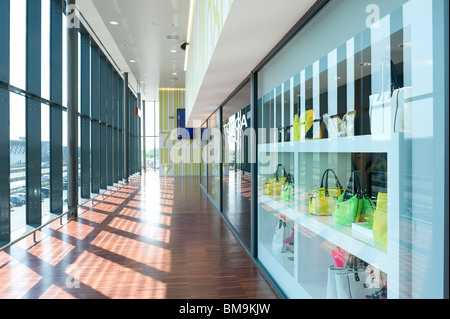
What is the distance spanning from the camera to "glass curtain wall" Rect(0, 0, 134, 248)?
181 inches

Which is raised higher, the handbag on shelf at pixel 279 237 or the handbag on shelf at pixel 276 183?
the handbag on shelf at pixel 276 183

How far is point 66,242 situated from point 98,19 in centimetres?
623

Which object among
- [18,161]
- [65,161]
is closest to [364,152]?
[18,161]

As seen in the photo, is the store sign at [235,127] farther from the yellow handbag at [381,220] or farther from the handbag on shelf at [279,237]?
the yellow handbag at [381,220]

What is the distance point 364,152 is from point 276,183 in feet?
5.88

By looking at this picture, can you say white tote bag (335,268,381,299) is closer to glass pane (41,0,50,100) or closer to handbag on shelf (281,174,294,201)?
handbag on shelf (281,174,294,201)

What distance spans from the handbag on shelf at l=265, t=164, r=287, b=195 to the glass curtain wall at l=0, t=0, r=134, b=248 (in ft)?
11.5

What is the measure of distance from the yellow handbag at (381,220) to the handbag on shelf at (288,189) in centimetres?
134

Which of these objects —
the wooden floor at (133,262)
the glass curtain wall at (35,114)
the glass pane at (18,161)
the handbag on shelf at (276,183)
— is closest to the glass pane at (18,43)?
the glass curtain wall at (35,114)

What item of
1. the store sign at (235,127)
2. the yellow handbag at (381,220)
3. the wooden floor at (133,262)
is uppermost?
the store sign at (235,127)

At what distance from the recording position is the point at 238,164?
557cm

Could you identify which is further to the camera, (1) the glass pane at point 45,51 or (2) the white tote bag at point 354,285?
(1) the glass pane at point 45,51

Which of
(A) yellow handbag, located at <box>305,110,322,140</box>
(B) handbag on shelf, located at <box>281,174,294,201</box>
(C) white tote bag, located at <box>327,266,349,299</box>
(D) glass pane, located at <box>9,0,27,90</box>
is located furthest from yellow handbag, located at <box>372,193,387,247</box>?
(D) glass pane, located at <box>9,0,27,90</box>

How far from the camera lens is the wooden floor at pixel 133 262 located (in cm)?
337
